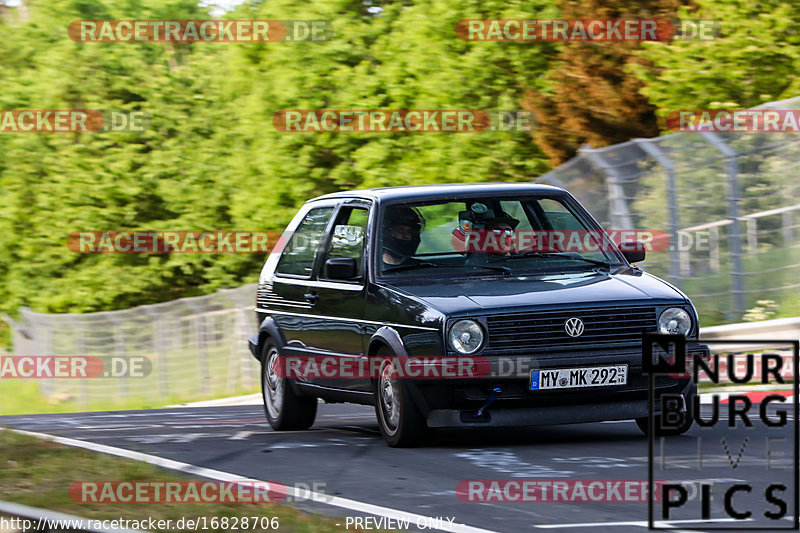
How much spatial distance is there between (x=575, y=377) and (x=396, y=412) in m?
1.25

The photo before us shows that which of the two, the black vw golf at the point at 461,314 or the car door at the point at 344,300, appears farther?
the car door at the point at 344,300

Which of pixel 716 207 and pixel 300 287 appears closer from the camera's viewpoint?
pixel 300 287

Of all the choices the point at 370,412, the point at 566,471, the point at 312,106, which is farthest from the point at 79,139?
the point at 566,471

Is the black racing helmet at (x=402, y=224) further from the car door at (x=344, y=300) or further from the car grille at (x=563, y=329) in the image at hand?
the car grille at (x=563, y=329)

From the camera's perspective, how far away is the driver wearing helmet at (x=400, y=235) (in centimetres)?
1122

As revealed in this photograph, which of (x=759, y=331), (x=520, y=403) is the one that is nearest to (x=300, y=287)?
(x=520, y=403)

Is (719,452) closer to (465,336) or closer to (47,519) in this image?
(465,336)

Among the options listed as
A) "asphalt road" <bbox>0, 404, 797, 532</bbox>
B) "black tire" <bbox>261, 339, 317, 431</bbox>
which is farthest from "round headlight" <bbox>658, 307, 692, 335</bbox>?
"black tire" <bbox>261, 339, 317, 431</bbox>

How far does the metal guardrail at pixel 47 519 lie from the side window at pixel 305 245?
221 inches

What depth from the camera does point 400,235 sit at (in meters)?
11.4

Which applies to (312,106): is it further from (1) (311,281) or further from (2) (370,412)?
(1) (311,281)

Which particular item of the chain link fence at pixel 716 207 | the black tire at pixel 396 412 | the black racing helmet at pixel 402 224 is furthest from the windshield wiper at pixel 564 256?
the chain link fence at pixel 716 207

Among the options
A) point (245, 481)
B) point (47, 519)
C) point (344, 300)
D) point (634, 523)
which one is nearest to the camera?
point (47, 519)

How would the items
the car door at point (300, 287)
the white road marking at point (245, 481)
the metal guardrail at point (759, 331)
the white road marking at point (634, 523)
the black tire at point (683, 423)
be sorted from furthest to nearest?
the metal guardrail at point (759, 331) → the car door at point (300, 287) → the black tire at point (683, 423) → the white road marking at point (245, 481) → the white road marking at point (634, 523)
